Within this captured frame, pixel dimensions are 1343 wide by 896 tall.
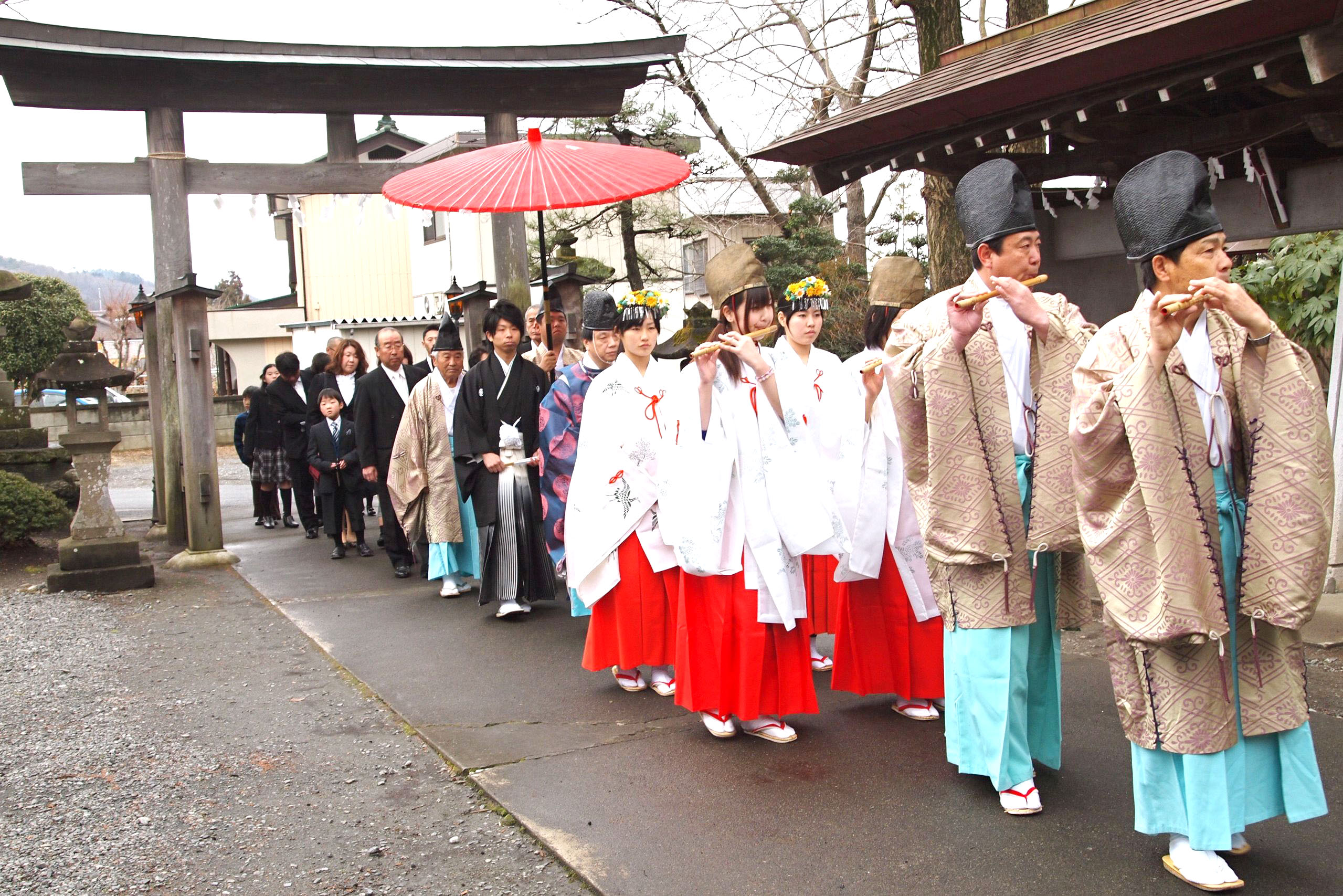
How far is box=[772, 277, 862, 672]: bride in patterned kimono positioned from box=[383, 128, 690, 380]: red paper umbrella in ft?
5.55

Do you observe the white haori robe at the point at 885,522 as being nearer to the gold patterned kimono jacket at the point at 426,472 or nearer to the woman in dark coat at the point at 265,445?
the gold patterned kimono jacket at the point at 426,472

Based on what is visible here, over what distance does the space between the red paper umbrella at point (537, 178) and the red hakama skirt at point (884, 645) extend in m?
2.87

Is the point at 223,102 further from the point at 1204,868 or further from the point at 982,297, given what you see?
the point at 1204,868

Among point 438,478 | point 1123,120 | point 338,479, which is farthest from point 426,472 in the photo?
point 1123,120

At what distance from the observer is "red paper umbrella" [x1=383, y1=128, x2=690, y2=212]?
652 cm

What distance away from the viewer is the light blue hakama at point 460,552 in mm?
7918

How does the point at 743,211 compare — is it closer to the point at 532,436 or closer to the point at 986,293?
the point at 532,436

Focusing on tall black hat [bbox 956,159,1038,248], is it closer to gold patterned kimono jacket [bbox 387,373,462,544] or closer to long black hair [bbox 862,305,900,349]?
long black hair [bbox 862,305,900,349]

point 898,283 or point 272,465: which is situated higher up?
point 898,283

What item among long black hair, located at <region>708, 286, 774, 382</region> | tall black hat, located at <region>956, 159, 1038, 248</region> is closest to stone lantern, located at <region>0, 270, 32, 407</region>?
long black hair, located at <region>708, 286, 774, 382</region>

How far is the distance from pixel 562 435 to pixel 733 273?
6.01 ft

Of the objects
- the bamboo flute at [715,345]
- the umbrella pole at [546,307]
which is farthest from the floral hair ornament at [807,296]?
the umbrella pole at [546,307]

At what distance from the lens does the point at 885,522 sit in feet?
15.2

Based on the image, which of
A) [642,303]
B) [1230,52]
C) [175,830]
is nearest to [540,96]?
[642,303]
